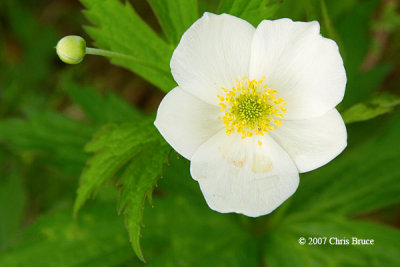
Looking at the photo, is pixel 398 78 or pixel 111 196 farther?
pixel 398 78

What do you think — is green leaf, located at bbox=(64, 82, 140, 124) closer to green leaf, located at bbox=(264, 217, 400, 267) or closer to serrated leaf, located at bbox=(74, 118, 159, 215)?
serrated leaf, located at bbox=(74, 118, 159, 215)

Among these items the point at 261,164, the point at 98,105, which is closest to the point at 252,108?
the point at 261,164

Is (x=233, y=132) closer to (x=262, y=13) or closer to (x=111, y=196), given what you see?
(x=262, y=13)

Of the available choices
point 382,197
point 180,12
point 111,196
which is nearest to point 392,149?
point 382,197

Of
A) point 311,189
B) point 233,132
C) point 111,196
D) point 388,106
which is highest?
point 388,106

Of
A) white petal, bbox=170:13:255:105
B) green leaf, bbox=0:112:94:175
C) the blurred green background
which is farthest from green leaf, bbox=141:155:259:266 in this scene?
white petal, bbox=170:13:255:105

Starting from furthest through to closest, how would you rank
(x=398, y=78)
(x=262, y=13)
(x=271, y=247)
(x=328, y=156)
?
(x=398, y=78) < (x=271, y=247) < (x=262, y=13) < (x=328, y=156)

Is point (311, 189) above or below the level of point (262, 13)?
below
